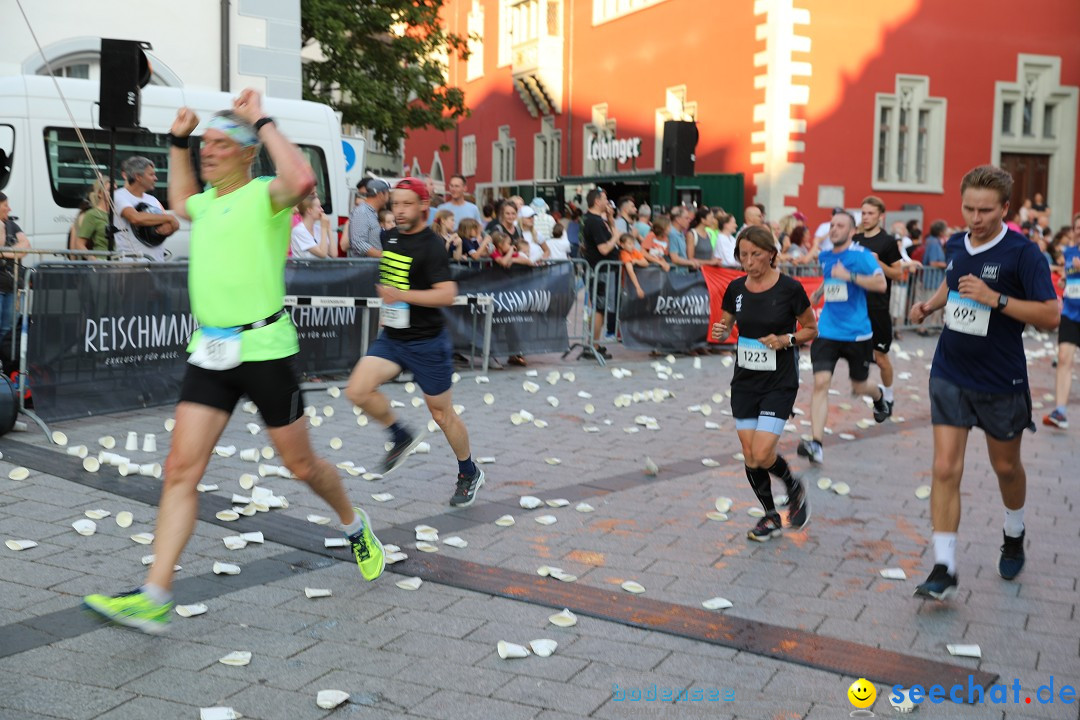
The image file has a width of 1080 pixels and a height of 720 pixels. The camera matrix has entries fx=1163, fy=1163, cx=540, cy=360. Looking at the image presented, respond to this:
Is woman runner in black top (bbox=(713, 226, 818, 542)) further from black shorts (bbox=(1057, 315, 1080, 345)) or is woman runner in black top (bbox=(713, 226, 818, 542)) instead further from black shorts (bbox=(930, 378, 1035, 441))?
black shorts (bbox=(1057, 315, 1080, 345))

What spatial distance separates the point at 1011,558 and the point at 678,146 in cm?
1332

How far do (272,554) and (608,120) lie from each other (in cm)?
2925

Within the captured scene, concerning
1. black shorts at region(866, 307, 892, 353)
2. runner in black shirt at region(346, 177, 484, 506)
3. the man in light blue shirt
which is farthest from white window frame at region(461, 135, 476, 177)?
runner in black shirt at region(346, 177, 484, 506)

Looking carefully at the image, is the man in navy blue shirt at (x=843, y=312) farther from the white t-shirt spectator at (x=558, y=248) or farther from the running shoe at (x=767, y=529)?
the white t-shirt spectator at (x=558, y=248)

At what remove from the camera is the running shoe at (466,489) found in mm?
6512

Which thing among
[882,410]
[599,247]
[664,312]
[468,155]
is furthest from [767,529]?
[468,155]

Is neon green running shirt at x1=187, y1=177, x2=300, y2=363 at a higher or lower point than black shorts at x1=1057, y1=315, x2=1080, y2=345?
higher

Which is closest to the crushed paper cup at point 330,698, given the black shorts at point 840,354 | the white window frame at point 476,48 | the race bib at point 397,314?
the race bib at point 397,314

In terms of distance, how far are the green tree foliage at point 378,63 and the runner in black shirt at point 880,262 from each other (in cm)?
2001

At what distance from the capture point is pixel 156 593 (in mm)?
4281

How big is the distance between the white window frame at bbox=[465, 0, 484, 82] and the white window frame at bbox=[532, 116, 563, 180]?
632cm

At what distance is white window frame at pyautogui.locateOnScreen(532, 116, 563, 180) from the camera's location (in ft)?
122

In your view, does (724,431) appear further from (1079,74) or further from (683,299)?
(1079,74)

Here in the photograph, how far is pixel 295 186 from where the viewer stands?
4316mm
